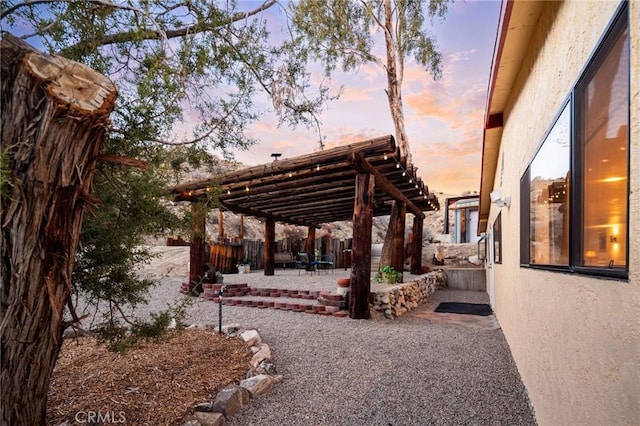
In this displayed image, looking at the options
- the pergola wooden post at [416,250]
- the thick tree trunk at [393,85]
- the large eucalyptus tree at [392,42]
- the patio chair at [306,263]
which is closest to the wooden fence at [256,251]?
the patio chair at [306,263]

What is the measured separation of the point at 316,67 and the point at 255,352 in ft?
38.8

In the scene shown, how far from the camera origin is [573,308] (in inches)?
64.4

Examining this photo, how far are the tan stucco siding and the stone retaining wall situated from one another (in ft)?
10.8

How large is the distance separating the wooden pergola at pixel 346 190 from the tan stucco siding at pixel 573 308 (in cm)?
290

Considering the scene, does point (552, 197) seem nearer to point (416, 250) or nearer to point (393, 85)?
point (416, 250)

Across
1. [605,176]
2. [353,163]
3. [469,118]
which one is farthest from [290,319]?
[469,118]

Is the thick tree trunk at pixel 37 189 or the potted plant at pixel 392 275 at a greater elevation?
the thick tree trunk at pixel 37 189

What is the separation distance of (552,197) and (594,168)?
2.47ft

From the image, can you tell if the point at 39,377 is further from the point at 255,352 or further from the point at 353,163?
the point at 353,163

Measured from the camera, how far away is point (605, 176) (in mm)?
1317

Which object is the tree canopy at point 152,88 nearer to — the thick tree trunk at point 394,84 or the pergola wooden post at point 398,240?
the pergola wooden post at point 398,240

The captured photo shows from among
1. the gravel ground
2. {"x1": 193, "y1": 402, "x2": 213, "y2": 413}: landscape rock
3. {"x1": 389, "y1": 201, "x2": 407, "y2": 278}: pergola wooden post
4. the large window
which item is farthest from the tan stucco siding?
{"x1": 389, "y1": 201, "x2": 407, "y2": 278}: pergola wooden post

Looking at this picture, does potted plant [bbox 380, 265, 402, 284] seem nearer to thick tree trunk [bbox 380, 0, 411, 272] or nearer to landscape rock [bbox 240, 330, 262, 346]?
landscape rock [bbox 240, 330, 262, 346]

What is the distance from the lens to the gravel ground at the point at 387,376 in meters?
2.72
